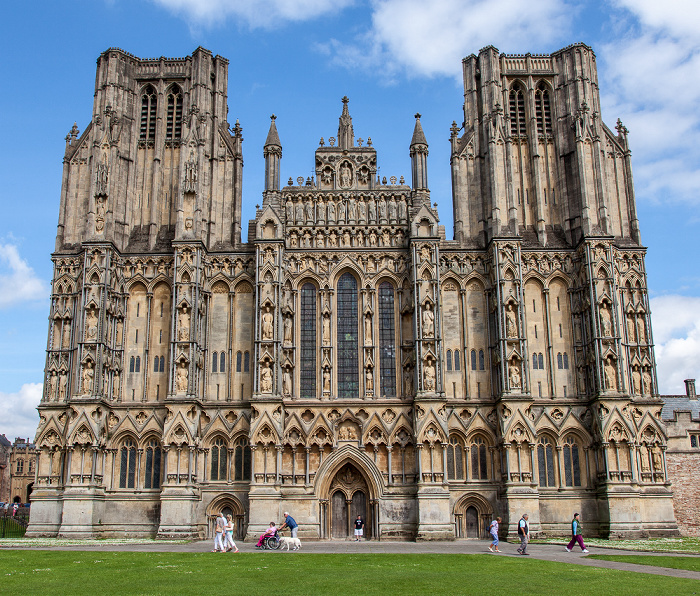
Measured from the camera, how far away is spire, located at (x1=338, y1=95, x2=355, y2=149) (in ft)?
157

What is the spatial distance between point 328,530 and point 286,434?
5798mm

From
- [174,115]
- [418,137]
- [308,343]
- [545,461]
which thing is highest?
[174,115]

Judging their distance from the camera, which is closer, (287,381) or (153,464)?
(153,464)

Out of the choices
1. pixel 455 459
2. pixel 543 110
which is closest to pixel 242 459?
pixel 455 459

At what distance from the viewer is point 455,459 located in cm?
4222

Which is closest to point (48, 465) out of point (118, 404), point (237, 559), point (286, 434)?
point (118, 404)

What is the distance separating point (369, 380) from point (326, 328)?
4098 mm

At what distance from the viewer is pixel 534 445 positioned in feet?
134

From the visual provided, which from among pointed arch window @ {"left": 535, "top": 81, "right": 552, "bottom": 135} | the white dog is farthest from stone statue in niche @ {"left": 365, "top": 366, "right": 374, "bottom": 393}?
pointed arch window @ {"left": 535, "top": 81, "right": 552, "bottom": 135}

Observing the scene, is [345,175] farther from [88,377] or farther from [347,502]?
[347,502]

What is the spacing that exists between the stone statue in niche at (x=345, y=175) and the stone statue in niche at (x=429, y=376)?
12733 mm

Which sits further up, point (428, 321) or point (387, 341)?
point (428, 321)

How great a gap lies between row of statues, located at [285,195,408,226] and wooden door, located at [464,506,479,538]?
17.6 m

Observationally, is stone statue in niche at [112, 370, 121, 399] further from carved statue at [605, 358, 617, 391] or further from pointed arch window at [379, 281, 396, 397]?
carved statue at [605, 358, 617, 391]
